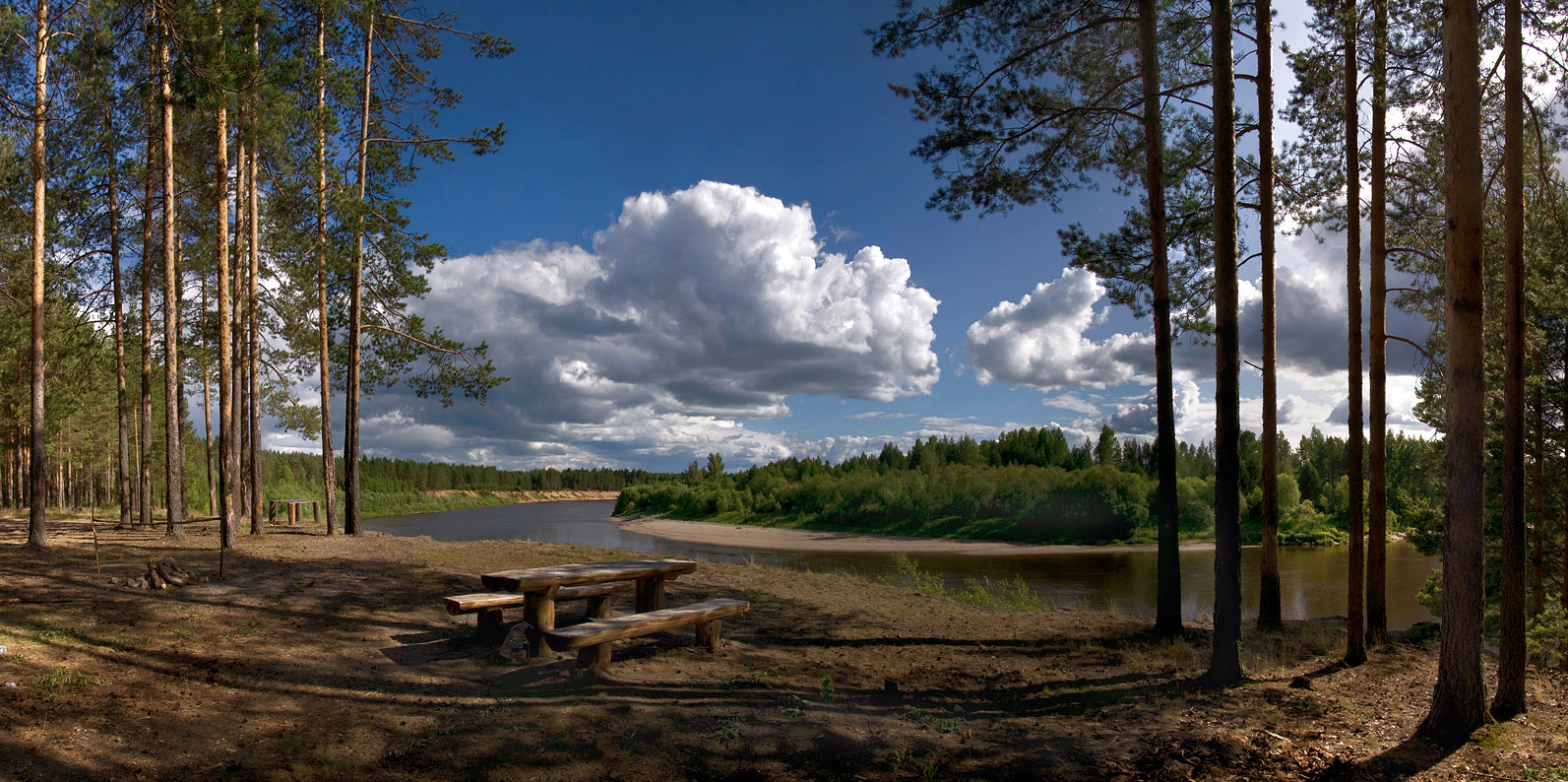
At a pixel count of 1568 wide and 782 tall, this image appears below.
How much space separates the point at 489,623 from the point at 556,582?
1069mm

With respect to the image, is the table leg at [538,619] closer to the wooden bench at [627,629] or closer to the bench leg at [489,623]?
the wooden bench at [627,629]

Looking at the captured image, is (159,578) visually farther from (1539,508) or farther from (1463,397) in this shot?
(1539,508)

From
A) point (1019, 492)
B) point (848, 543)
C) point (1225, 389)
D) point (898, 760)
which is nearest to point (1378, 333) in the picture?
point (1225, 389)

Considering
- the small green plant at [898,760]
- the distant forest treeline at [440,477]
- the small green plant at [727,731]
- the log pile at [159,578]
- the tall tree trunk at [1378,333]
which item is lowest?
the distant forest treeline at [440,477]

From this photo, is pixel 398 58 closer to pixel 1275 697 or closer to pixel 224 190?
pixel 224 190

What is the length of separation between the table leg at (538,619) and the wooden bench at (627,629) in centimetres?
23

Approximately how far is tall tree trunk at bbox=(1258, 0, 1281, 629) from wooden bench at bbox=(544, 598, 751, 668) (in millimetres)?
6753

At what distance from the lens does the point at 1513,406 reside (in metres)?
5.79

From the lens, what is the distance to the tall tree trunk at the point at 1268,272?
9047 millimetres

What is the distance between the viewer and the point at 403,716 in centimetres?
486

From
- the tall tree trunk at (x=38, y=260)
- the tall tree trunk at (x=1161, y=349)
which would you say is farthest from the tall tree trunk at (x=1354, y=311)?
the tall tree trunk at (x=38, y=260)

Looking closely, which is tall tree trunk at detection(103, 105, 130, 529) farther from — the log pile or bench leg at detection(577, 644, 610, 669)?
bench leg at detection(577, 644, 610, 669)

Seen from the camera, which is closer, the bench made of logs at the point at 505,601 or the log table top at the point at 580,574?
the log table top at the point at 580,574

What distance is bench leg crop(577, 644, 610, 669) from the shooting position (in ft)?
19.3
